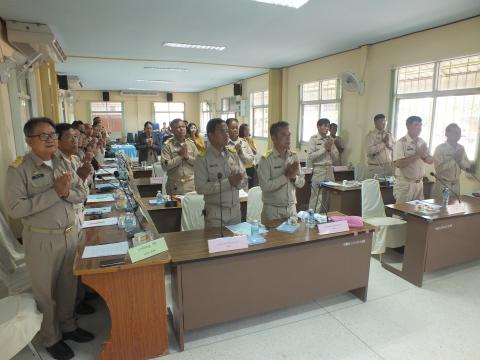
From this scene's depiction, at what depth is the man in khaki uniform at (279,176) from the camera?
9.10 ft

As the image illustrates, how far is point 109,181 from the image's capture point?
433 cm

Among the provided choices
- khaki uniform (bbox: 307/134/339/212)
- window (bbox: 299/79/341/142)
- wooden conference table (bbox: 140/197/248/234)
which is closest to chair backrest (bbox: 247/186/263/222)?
wooden conference table (bbox: 140/197/248/234)

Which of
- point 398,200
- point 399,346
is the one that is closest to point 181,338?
point 399,346

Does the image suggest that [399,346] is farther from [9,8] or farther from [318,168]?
[9,8]

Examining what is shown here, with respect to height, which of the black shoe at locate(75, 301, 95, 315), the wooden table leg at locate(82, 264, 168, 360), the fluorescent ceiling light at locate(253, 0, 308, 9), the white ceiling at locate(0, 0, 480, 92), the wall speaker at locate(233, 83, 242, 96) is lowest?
the black shoe at locate(75, 301, 95, 315)

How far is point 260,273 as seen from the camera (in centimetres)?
234

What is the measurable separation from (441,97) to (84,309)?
5436 mm

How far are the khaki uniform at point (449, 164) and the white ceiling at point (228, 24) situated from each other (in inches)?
67.1

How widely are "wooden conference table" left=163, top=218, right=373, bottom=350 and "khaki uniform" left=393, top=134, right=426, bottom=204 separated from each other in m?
1.58

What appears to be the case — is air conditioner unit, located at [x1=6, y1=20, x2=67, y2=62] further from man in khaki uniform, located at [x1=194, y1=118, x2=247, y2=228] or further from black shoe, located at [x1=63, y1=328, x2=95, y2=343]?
black shoe, located at [x1=63, y1=328, x2=95, y2=343]

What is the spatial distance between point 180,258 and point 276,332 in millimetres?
984

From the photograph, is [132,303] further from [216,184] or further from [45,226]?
[216,184]

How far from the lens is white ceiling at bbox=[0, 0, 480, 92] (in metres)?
3.78

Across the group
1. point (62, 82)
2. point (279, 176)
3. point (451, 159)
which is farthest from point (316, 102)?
point (62, 82)
